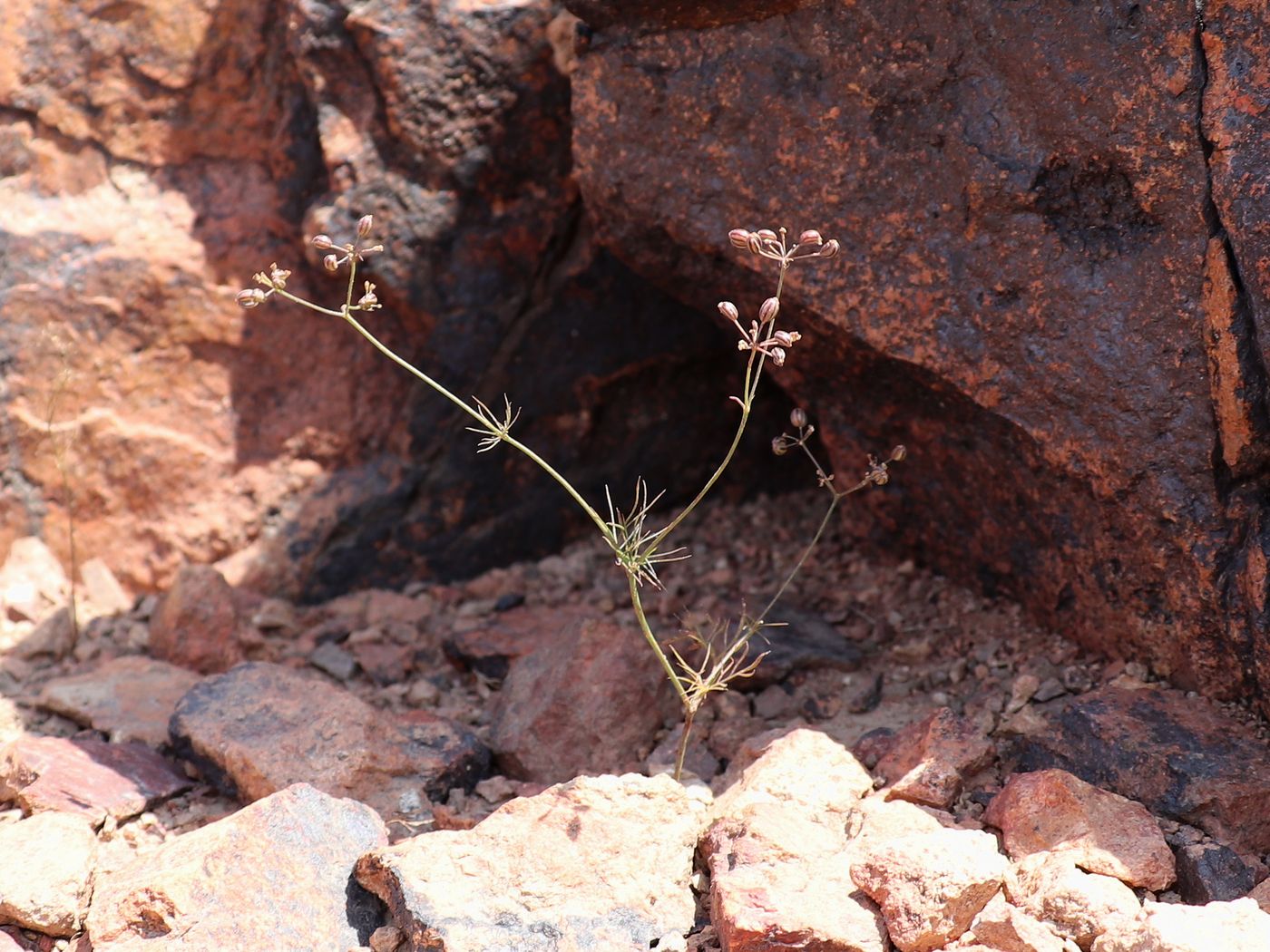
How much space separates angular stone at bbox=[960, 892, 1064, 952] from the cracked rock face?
68cm

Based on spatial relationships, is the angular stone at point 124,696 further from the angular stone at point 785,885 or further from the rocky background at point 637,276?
the angular stone at point 785,885

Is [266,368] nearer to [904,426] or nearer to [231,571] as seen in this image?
[231,571]

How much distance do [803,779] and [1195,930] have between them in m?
0.70

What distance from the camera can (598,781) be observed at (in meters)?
2.13

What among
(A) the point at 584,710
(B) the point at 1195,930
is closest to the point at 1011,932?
(B) the point at 1195,930

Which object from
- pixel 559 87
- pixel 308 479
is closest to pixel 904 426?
pixel 559 87

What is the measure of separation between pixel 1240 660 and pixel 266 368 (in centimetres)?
243

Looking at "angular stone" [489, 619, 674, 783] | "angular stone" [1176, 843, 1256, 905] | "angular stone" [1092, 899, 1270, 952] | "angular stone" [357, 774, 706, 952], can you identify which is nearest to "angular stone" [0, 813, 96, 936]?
"angular stone" [357, 774, 706, 952]

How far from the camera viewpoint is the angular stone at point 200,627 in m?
2.91

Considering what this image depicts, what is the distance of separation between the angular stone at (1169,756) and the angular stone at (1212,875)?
0.23 feet

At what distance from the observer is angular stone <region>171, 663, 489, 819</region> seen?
7.79ft

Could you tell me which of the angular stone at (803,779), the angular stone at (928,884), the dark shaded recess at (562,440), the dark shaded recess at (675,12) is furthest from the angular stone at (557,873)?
the dark shaded recess at (675,12)

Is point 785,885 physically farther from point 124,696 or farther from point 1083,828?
point 124,696

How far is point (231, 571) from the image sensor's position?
322cm
